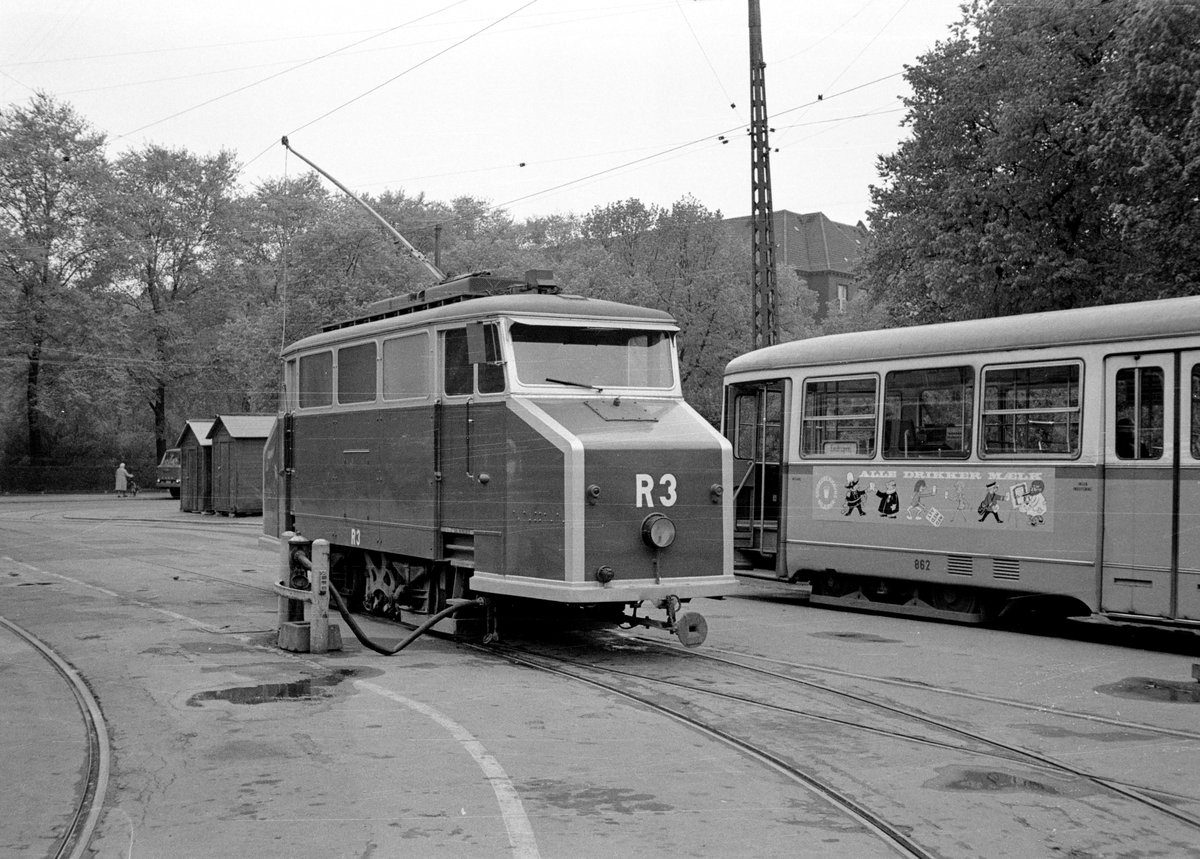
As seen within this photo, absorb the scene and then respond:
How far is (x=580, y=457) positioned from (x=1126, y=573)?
5.81m

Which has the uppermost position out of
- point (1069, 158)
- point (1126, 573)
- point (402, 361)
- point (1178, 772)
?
point (1069, 158)

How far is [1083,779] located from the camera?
755 cm

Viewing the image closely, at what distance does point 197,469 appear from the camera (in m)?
44.1

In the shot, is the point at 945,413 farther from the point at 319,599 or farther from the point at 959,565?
the point at 319,599

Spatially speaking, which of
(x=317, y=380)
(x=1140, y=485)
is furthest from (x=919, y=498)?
(x=317, y=380)

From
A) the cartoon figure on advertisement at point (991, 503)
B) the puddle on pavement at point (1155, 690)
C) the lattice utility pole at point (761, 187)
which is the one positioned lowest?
the puddle on pavement at point (1155, 690)

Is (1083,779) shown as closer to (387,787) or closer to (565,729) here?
(565,729)

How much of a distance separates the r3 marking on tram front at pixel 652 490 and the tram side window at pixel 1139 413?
15.9ft

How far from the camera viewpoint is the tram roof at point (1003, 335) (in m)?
12.8

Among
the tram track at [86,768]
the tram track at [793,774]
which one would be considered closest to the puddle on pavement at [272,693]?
the tram track at [86,768]

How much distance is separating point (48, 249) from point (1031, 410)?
178 ft

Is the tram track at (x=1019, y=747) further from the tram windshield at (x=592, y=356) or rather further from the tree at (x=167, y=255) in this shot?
the tree at (x=167, y=255)

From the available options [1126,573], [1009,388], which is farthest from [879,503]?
[1126,573]

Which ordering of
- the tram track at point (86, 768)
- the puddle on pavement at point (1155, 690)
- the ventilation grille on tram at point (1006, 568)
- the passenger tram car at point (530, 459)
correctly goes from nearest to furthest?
the tram track at point (86, 768) < the puddle on pavement at point (1155, 690) < the passenger tram car at point (530, 459) < the ventilation grille on tram at point (1006, 568)
